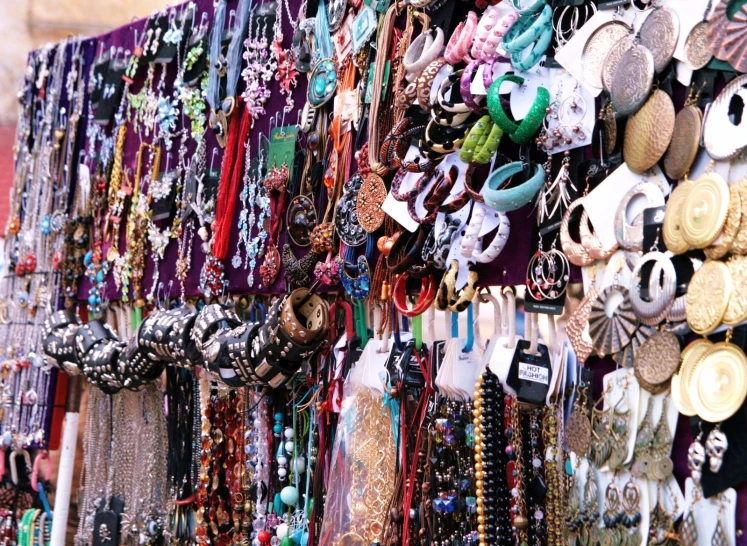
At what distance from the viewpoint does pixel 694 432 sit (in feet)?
4.27

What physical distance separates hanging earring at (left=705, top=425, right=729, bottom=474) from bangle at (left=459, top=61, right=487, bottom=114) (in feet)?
2.33

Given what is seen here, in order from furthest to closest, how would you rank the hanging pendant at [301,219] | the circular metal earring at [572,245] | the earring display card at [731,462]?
the hanging pendant at [301,219] < the circular metal earring at [572,245] < the earring display card at [731,462]

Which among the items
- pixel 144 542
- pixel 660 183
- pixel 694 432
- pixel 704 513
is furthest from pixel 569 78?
pixel 144 542

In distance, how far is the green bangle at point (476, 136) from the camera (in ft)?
5.40

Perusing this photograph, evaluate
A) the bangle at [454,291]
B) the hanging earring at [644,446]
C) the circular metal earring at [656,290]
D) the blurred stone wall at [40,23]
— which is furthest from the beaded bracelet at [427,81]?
the blurred stone wall at [40,23]

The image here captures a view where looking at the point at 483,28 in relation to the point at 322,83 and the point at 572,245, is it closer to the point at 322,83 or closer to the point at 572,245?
the point at 572,245

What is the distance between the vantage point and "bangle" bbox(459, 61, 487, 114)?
165 cm

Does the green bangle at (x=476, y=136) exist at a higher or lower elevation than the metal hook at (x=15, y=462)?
higher

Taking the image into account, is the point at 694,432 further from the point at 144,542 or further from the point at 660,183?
the point at 144,542

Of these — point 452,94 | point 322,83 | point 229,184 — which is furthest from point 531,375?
point 229,184

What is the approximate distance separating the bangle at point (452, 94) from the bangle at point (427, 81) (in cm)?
4

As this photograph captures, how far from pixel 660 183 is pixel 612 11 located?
1.02 ft

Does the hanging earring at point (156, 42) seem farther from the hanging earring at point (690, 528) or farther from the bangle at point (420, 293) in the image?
the hanging earring at point (690, 528)

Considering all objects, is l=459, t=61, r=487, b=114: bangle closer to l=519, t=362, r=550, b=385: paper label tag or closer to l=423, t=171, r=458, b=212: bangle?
l=423, t=171, r=458, b=212: bangle
